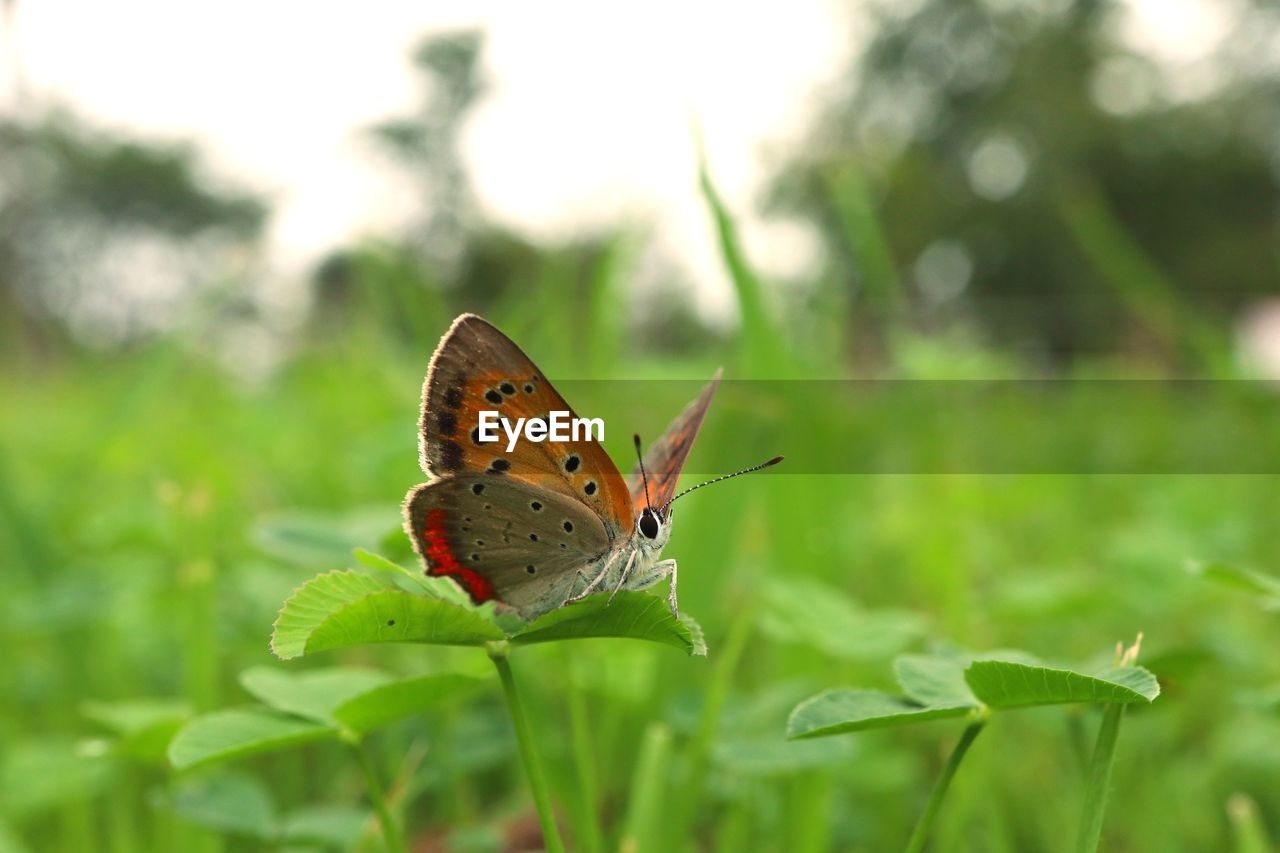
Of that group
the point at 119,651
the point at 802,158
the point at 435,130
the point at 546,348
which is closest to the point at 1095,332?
the point at 802,158

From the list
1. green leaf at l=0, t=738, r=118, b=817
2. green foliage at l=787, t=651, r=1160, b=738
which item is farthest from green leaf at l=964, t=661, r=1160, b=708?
green leaf at l=0, t=738, r=118, b=817

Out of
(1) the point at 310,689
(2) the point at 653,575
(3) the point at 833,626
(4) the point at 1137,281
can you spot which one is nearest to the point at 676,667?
(3) the point at 833,626

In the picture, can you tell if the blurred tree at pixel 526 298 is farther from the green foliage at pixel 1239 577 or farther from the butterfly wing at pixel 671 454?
Answer: the green foliage at pixel 1239 577

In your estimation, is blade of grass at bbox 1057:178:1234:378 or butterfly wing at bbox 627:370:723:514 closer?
butterfly wing at bbox 627:370:723:514

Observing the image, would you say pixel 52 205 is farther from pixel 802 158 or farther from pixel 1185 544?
pixel 1185 544

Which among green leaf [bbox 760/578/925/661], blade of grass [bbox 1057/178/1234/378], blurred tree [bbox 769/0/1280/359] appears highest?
blurred tree [bbox 769/0/1280/359]

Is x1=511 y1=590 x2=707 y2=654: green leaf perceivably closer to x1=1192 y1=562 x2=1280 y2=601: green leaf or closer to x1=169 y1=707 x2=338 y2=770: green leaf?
x1=169 y1=707 x2=338 y2=770: green leaf

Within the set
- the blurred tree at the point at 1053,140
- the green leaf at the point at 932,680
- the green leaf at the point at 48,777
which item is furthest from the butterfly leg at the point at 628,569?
the blurred tree at the point at 1053,140
